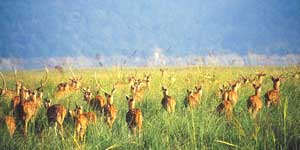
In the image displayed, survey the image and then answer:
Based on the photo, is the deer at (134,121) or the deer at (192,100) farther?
the deer at (192,100)

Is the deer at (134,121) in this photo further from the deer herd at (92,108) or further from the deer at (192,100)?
the deer at (192,100)

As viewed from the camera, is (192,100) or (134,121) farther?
(192,100)

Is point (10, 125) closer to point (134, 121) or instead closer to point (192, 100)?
point (134, 121)

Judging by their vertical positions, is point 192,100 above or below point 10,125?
above

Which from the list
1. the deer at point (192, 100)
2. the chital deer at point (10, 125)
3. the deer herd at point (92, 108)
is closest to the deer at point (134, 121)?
the deer herd at point (92, 108)

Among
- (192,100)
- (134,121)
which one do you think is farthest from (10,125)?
(192,100)

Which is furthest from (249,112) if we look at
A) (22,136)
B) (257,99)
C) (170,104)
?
(22,136)

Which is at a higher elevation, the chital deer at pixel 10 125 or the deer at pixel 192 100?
the deer at pixel 192 100

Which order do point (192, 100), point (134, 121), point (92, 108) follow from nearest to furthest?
point (134, 121) < point (192, 100) < point (92, 108)

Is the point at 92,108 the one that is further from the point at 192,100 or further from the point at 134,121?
the point at 134,121

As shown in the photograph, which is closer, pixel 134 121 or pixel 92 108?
pixel 134 121

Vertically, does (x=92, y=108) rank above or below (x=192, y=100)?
below

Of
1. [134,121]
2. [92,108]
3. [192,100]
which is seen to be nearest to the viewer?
[134,121]

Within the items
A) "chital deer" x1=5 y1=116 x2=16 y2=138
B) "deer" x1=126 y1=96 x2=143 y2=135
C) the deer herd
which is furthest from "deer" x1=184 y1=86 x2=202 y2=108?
"chital deer" x1=5 y1=116 x2=16 y2=138
